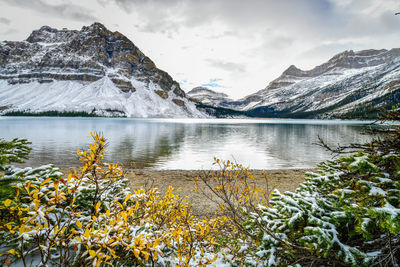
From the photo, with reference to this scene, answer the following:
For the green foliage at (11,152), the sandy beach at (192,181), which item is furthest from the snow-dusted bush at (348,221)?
the sandy beach at (192,181)

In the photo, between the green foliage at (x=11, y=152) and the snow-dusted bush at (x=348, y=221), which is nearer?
the snow-dusted bush at (x=348, y=221)

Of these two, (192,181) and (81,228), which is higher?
(81,228)

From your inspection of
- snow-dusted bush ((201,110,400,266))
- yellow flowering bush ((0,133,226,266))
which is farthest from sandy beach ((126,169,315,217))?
snow-dusted bush ((201,110,400,266))

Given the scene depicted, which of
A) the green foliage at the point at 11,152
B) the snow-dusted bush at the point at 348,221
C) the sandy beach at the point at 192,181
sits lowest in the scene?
the sandy beach at the point at 192,181

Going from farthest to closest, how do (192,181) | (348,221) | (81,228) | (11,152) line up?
(192,181), (11,152), (348,221), (81,228)

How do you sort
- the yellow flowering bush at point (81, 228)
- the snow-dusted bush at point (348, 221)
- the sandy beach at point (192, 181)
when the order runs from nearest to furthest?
the yellow flowering bush at point (81, 228)
the snow-dusted bush at point (348, 221)
the sandy beach at point (192, 181)

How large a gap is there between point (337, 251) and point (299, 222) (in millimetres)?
541

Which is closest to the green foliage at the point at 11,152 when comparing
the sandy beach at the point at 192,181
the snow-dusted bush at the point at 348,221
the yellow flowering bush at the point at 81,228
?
the yellow flowering bush at the point at 81,228

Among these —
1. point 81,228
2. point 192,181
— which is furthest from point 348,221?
point 192,181

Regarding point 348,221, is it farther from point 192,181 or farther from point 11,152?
point 192,181

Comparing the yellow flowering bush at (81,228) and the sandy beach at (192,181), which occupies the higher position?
the yellow flowering bush at (81,228)

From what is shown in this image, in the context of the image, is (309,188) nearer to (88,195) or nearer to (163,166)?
(88,195)

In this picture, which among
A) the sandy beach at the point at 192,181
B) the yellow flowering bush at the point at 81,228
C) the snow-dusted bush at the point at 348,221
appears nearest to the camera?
the yellow flowering bush at the point at 81,228

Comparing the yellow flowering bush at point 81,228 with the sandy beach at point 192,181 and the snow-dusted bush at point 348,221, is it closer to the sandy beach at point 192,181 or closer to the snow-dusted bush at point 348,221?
the snow-dusted bush at point 348,221
